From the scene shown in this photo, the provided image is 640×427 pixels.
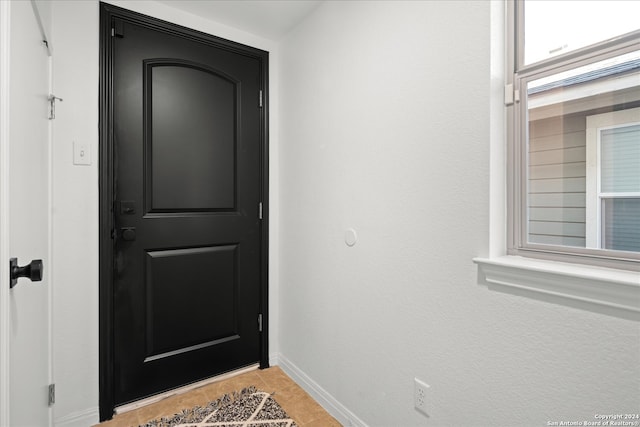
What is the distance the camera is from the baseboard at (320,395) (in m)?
1.67

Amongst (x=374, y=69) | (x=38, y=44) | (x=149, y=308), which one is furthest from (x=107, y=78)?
(x=374, y=69)

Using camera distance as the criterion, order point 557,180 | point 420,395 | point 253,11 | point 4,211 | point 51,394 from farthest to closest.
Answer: point 253,11, point 51,394, point 420,395, point 557,180, point 4,211

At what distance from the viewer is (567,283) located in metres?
0.89

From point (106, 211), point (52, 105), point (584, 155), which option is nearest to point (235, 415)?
point (106, 211)

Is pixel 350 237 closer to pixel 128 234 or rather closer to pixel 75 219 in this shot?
pixel 128 234

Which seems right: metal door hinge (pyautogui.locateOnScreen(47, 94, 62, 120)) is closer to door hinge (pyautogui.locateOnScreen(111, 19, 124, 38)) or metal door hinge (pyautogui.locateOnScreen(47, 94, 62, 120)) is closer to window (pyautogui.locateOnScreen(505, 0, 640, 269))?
door hinge (pyautogui.locateOnScreen(111, 19, 124, 38))

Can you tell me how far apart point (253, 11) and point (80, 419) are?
2524 millimetres

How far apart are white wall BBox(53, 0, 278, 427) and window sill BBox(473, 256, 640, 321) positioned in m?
1.91

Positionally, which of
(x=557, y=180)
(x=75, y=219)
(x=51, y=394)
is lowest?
(x=51, y=394)

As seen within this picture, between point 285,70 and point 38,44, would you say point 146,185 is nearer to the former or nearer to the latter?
point 38,44

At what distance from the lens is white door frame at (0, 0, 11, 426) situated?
78 centimetres

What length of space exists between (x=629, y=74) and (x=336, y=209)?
4.11 ft

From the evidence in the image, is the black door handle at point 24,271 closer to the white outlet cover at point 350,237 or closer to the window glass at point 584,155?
the white outlet cover at point 350,237

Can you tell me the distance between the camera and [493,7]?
1.06 metres
